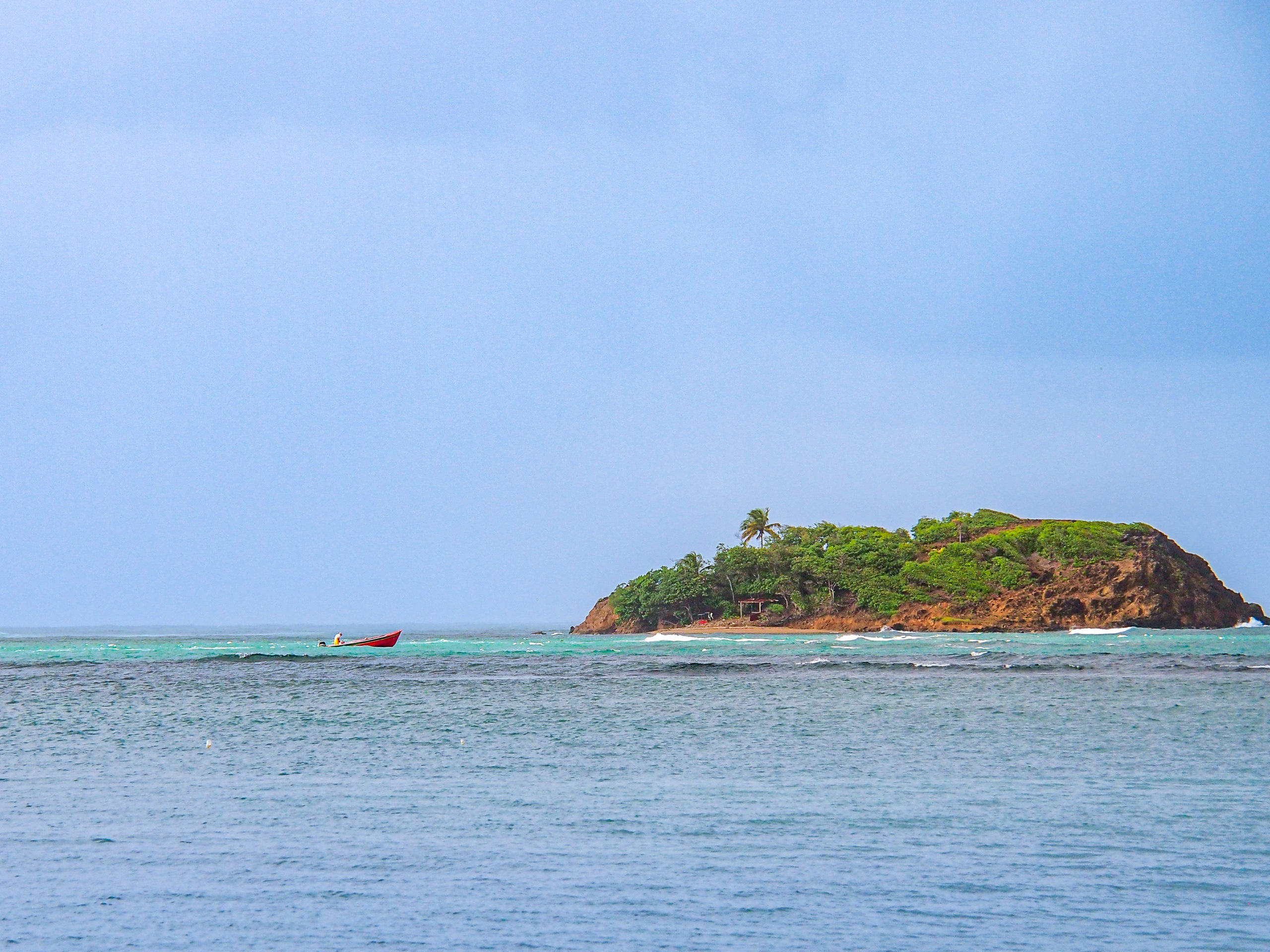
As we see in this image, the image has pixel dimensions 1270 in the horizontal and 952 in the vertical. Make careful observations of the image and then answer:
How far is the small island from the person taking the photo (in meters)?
109

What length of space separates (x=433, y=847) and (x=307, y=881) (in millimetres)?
1772

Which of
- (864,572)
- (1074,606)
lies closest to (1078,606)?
(1074,606)

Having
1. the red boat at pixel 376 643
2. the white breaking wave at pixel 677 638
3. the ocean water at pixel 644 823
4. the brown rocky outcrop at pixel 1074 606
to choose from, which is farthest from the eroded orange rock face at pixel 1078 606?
the ocean water at pixel 644 823

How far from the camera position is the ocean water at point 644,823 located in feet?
30.7

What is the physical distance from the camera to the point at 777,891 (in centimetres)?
1034

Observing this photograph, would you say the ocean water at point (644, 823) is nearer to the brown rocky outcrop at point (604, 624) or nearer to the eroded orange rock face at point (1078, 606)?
the eroded orange rock face at point (1078, 606)

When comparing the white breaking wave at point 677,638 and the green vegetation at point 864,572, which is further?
the green vegetation at point 864,572

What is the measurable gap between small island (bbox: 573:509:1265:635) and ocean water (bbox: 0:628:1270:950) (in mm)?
79290

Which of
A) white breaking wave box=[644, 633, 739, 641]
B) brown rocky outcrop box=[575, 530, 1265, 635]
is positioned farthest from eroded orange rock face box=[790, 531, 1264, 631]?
white breaking wave box=[644, 633, 739, 641]

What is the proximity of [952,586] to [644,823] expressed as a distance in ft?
343

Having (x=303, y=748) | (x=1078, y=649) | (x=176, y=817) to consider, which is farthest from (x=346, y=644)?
(x=176, y=817)

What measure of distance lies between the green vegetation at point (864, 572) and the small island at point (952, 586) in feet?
0.44

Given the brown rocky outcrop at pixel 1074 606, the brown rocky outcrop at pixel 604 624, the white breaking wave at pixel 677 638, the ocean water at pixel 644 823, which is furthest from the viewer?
the brown rocky outcrop at pixel 604 624

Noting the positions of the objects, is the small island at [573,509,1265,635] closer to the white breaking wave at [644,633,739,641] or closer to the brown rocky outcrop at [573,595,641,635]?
the brown rocky outcrop at [573,595,641,635]
